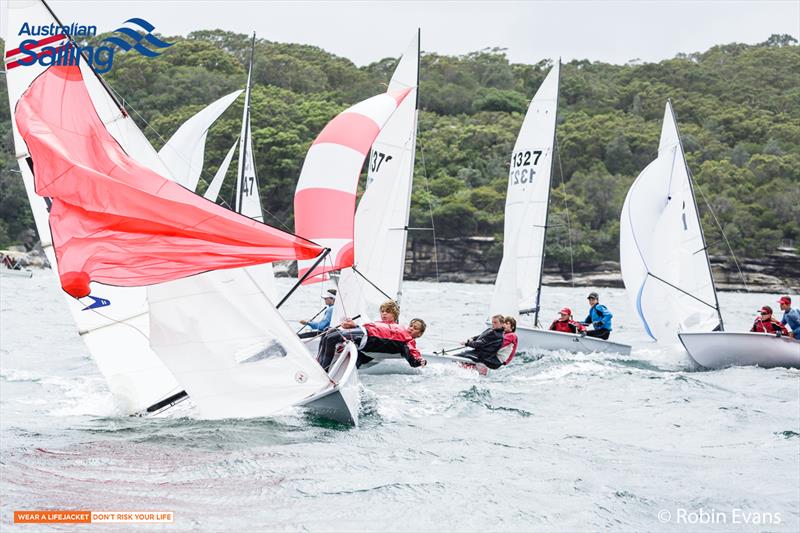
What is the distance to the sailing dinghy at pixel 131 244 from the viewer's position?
6309mm

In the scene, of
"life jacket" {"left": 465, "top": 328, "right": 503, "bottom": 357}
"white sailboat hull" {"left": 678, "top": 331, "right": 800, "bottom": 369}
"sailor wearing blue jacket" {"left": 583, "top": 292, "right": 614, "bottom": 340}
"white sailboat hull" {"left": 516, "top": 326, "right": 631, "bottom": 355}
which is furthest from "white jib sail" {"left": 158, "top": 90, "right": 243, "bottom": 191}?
"white sailboat hull" {"left": 678, "top": 331, "right": 800, "bottom": 369}

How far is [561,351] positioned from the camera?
13.2 meters

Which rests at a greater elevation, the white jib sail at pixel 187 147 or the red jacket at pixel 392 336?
the white jib sail at pixel 187 147

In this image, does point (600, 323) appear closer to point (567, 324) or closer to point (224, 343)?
point (567, 324)

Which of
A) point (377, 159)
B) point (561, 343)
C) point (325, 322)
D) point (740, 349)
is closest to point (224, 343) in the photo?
point (325, 322)

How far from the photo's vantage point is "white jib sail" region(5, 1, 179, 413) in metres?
7.44

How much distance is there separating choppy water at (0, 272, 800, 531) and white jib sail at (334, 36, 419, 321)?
8.02ft

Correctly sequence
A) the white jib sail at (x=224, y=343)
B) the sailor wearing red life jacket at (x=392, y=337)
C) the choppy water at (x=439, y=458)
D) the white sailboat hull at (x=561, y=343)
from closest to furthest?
the choppy water at (x=439, y=458), the white jib sail at (x=224, y=343), the sailor wearing red life jacket at (x=392, y=337), the white sailboat hull at (x=561, y=343)

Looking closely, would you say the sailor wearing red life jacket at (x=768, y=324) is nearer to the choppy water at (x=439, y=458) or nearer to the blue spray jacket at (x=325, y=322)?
the choppy water at (x=439, y=458)

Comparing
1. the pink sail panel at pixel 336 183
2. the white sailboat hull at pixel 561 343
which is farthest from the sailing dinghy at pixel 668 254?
the pink sail panel at pixel 336 183

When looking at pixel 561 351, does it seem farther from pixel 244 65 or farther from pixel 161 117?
pixel 244 65

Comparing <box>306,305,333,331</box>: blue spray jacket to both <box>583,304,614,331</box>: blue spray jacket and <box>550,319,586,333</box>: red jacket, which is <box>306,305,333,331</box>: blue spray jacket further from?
<box>583,304,614,331</box>: blue spray jacket

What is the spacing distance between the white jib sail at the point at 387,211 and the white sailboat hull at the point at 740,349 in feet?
12.9

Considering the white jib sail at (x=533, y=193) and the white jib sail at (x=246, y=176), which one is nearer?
the white jib sail at (x=246, y=176)
